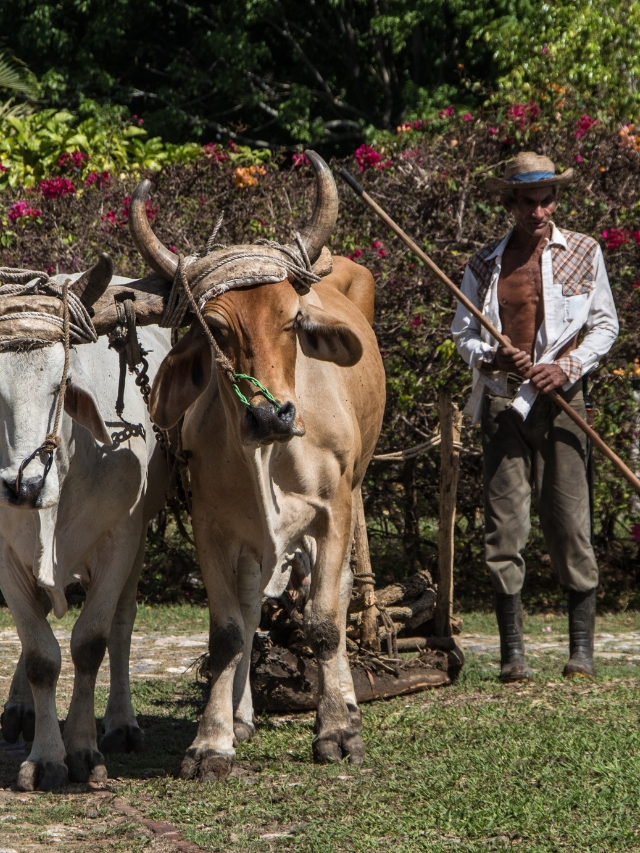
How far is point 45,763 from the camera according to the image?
4238mm

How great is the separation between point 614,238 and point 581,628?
3002 mm

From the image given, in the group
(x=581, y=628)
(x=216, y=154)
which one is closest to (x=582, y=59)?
(x=216, y=154)

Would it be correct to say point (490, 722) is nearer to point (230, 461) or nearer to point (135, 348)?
point (230, 461)

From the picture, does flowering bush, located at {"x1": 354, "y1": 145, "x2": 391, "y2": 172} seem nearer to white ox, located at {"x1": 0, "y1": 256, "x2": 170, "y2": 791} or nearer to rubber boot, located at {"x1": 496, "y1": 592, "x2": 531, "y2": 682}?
rubber boot, located at {"x1": 496, "y1": 592, "x2": 531, "y2": 682}

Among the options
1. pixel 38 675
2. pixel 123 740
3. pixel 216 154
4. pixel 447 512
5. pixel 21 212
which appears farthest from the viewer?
pixel 216 154

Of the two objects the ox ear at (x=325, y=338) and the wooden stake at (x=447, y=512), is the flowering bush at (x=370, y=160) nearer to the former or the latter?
the wooden stake at (x=447, y=512)

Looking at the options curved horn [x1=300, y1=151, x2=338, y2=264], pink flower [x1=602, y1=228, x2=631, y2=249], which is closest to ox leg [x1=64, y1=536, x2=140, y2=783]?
curved horn [x1=300, y1=151, x2=338, y2=264]

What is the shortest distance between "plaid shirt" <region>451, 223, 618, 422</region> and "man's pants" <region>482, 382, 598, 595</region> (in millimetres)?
186

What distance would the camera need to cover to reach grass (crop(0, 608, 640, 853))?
11.5ft

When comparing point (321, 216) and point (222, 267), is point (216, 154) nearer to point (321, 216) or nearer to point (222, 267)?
point (321, 216)

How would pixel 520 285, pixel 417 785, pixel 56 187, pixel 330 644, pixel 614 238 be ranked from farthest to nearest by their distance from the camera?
pixel 56 187, pixel 614 238, pixel 520 285, pixel 330 644, pixel 417 785

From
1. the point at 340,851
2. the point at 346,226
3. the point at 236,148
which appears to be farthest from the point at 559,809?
the point at 236,148

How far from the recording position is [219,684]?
4512 millimetres

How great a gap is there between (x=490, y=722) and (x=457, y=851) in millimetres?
1642
